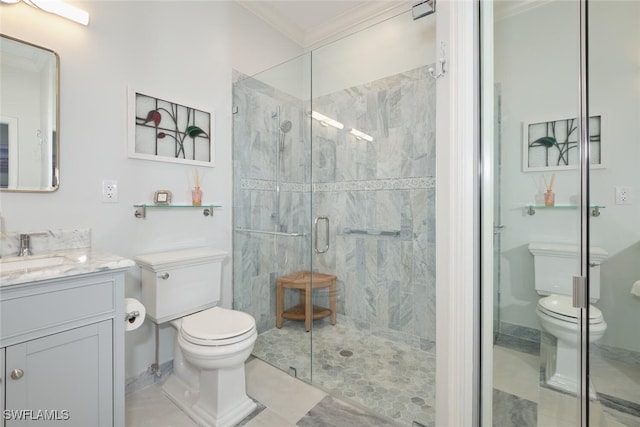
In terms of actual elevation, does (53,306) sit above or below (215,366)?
above

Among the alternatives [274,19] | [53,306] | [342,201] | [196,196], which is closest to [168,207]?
[196,196]

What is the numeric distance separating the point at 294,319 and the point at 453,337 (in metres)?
1.32

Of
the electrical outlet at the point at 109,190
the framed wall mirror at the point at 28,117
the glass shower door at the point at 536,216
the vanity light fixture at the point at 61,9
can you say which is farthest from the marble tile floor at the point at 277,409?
the vanity light fixture at the point at 61,9

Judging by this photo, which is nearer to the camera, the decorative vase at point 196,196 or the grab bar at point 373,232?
the decorative vase at point 196,196

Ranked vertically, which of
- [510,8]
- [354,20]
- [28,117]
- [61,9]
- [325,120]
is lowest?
[28,117]

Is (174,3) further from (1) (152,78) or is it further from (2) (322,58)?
(2) (322,58)

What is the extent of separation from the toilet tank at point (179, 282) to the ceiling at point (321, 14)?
2.04 m

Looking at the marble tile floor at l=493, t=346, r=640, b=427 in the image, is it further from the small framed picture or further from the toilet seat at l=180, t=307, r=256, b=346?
the small framed picture

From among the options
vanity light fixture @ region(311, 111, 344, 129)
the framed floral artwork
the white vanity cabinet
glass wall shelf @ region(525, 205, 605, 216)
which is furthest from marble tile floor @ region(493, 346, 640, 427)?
the framed floral artwork

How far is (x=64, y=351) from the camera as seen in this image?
3.62 feet

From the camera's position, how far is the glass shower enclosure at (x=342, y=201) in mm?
2195

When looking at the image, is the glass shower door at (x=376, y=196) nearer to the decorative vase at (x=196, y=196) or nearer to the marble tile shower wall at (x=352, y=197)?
the marble tile shower wall at (x=352, y=197)

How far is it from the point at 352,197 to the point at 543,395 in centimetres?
169

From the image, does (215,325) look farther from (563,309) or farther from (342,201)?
(563,309)
